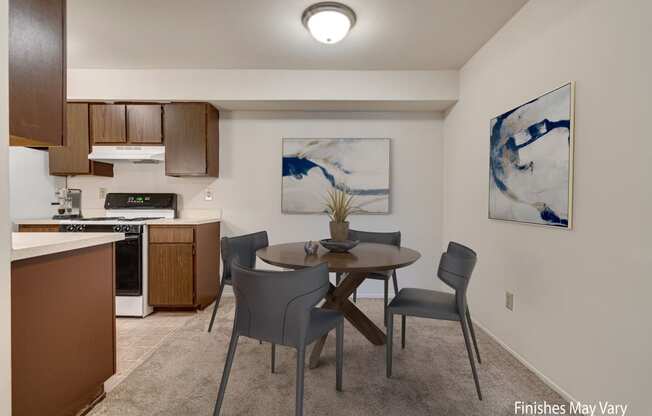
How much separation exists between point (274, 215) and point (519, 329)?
2.67 meters

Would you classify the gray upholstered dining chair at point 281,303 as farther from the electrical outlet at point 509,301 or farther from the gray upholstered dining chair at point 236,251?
the electrical outlet at point 509,301

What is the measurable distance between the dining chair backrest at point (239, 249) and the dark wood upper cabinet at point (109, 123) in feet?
6.13

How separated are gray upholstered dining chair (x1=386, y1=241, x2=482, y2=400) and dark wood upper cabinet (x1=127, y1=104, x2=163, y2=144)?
2.96 metres

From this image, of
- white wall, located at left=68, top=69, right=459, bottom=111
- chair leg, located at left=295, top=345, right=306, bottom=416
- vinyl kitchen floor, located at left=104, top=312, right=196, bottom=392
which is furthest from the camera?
white wall, located at left=68, top=69, right=459, bottom=111

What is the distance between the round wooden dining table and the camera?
1771 mm

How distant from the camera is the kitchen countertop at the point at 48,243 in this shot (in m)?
1.26

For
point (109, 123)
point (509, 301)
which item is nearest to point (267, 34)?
point (109, 123)

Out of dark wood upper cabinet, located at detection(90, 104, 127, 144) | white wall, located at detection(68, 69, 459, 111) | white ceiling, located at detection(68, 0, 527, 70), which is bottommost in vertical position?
dark wood upper cabinet, located at detection(90, 104, 127, 144)

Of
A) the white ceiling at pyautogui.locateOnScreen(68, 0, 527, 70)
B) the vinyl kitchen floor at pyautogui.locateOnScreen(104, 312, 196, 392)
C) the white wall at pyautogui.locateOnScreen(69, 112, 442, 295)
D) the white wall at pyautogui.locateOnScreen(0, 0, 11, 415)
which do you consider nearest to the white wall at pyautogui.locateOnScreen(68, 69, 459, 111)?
the white ceiling at pyautogui.locateOnScreen(68, 0, 527, 70)

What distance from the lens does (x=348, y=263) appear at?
182 centimetres

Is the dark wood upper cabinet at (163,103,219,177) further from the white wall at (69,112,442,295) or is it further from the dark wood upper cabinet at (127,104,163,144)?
the white wall at (69,112,442,295)

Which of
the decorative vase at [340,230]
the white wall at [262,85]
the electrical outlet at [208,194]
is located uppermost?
the white wall at [262,85]

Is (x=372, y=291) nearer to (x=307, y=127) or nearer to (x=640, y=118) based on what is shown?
(x=307, y=127)

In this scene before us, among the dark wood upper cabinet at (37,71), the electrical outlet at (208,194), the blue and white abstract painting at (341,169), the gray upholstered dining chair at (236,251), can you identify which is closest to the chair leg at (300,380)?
the gray upholstered dining chair at (236,251)
